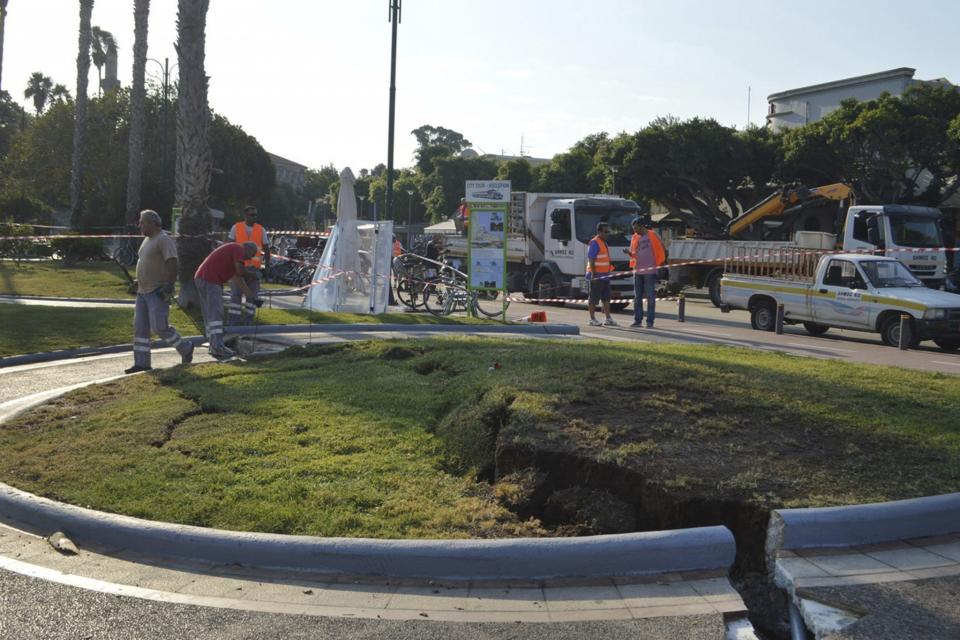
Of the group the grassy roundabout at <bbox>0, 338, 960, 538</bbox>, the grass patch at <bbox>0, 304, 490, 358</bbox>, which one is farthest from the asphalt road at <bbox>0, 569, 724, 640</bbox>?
the grass patch at <bbox>0, 304, 490, 358</bbox>

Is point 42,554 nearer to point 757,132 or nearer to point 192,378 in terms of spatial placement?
point 192,378

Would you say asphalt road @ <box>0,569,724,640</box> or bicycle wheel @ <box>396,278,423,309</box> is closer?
asphalt road @ <box>0,569,724,640</box>

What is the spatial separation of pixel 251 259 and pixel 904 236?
17344 mm

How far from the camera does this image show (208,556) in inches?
184

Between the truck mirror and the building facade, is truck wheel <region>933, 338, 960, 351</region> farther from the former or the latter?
the building facade

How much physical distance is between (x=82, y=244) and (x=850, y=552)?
32.4 metres

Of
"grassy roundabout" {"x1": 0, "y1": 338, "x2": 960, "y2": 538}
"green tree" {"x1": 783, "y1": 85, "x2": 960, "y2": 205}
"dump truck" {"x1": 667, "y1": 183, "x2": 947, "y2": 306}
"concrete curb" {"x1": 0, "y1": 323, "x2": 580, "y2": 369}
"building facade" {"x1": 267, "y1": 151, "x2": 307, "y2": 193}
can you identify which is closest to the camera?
"grassy roundabout" {"x1": 0, "y1": 338, "x2": 960, "y2": 538}

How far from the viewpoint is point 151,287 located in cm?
1059

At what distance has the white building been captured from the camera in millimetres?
52812

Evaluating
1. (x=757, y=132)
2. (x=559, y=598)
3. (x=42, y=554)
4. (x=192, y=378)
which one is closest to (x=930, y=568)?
(x=559, y=598)

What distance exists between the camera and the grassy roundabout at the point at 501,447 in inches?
199

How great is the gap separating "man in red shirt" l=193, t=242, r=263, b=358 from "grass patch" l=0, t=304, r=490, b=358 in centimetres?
261

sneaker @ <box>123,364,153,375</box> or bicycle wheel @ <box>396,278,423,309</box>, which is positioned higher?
bicycle wheel @ <box>396,278,423,309</box>

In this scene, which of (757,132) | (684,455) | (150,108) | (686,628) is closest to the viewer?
(686,628)
